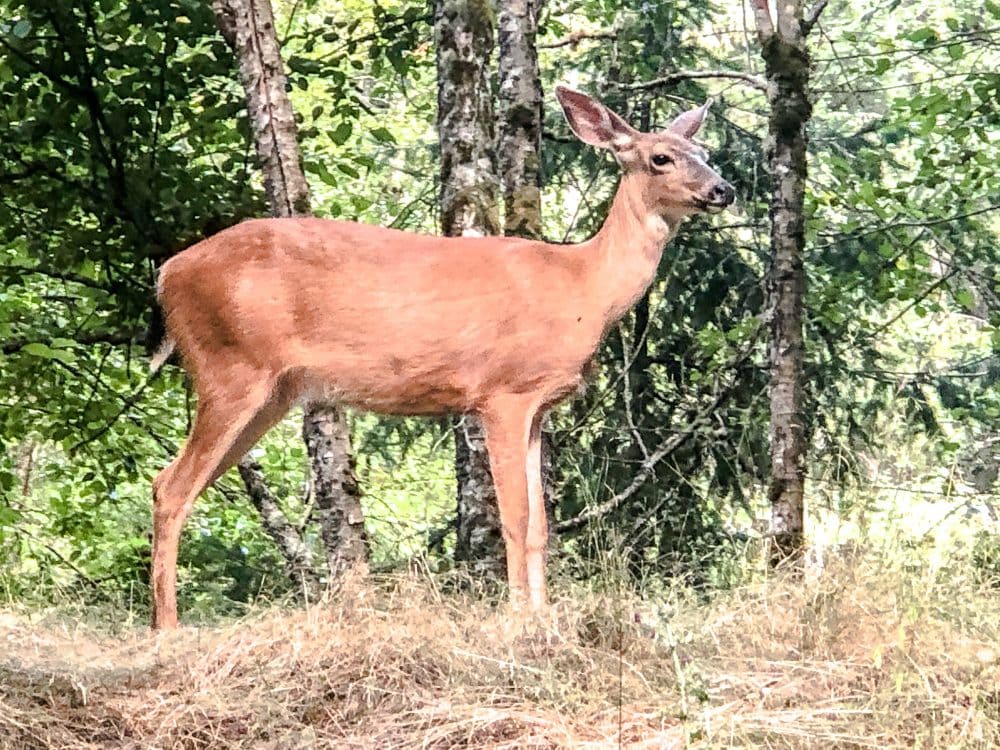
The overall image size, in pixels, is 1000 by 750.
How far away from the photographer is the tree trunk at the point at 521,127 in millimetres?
6254

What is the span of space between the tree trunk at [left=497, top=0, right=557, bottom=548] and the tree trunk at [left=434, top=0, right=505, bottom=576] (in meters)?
0.31

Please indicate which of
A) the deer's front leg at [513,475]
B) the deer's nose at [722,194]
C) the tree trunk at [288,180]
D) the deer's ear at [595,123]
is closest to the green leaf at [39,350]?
the tree trunk at [288,180]

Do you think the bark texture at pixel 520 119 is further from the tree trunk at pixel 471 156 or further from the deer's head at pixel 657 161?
the deer's head at pixel 657 161

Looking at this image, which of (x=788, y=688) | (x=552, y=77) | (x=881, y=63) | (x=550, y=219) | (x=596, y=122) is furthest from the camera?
(x=550, y=219)

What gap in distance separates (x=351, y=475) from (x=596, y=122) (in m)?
2.17

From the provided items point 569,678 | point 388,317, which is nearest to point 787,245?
point 388,317

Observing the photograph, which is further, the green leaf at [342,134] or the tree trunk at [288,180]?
the green leaf at [342,134]

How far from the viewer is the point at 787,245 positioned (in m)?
6.32

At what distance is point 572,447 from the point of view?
7957mm

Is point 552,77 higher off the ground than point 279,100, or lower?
higher

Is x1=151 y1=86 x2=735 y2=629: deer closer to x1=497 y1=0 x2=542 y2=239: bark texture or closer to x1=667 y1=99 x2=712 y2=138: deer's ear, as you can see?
x1=667 y1=99 x2=712 y2=138: deer's ear

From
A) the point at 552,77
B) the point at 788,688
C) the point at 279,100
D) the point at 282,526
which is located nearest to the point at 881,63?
the point at 552,77

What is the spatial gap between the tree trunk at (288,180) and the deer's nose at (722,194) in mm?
2137

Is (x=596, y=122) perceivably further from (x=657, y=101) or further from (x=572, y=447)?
(x=657, y=101)
